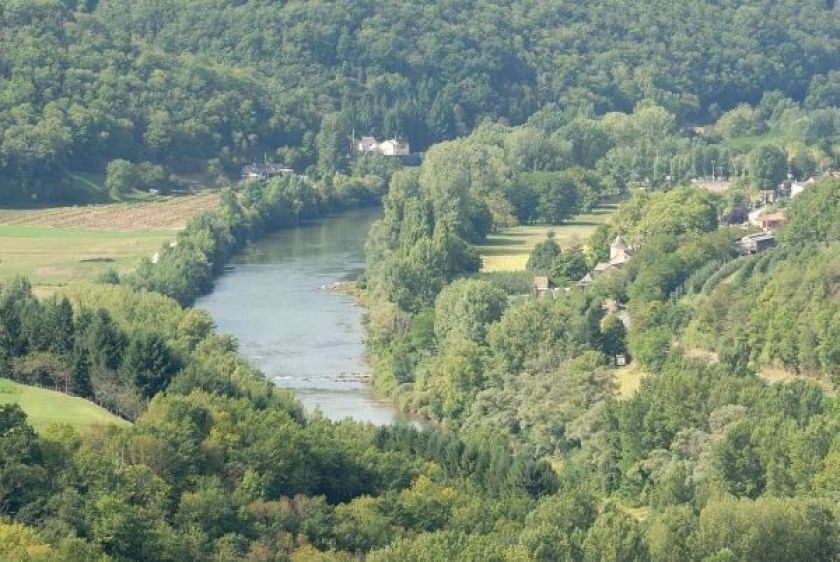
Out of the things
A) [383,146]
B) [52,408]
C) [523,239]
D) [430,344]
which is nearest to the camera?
[52,408]

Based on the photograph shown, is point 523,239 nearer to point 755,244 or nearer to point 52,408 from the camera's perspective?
point 755,244

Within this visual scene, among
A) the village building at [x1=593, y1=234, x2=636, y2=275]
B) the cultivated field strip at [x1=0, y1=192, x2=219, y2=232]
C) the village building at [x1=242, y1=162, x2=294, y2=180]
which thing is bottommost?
the village building at [x1=242, y1=162, x2=294, y2=180]

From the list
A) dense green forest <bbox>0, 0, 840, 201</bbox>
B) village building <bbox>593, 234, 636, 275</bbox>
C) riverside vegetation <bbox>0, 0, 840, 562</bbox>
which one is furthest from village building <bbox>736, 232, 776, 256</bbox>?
dense green forest <bbox>0, 0, 840, 201</bbox>

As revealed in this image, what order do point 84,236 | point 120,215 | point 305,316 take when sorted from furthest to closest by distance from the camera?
point 120,215, point 84,236, point 305,316

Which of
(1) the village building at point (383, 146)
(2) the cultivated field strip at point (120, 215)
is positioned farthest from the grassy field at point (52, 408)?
(1) the village building at point (383, 146)

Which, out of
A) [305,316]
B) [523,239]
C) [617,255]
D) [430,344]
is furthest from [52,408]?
[523,239]

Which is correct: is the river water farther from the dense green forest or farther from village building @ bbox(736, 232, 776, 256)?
the dense green forest

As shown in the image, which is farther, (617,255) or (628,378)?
(617,255)

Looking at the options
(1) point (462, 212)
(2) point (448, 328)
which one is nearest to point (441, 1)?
(1) point (462, 212)
